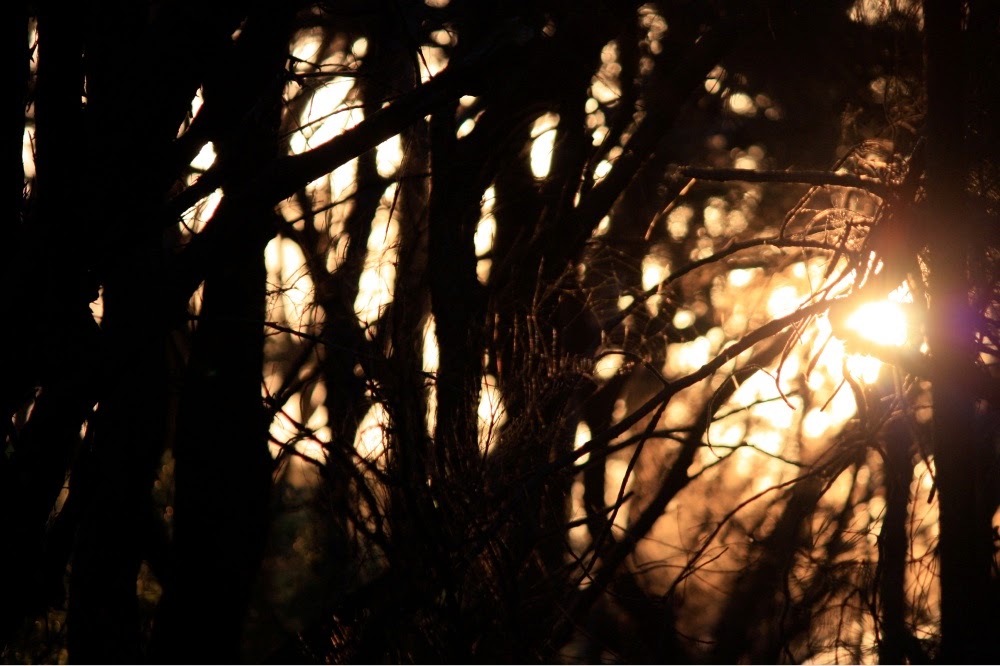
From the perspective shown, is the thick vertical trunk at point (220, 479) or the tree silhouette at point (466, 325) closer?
the tree silhouette at point (466, 325)

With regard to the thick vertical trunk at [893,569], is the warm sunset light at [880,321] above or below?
above

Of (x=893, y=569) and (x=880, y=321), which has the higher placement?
(x=880, y=321)

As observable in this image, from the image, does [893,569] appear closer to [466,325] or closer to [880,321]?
[880,321]

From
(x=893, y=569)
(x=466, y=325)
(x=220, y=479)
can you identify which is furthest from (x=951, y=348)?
(x=220, y=479)

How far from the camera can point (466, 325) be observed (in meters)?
6.12

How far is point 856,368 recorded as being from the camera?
5.48m

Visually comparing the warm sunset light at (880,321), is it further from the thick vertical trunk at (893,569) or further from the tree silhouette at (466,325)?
the thick vertical trunk at (893,569)

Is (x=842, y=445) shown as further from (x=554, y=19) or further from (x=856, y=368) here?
Answer: (x=554, y=19)

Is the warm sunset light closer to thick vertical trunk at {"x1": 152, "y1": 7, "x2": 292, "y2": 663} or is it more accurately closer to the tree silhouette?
the tree silhouette

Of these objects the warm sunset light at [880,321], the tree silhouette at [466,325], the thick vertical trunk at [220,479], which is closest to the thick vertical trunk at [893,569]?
the tree silhouette at [466,325]

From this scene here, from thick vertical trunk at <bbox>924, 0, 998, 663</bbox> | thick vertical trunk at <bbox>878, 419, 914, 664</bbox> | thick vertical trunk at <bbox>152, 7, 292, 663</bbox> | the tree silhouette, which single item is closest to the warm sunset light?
the tree silhouette

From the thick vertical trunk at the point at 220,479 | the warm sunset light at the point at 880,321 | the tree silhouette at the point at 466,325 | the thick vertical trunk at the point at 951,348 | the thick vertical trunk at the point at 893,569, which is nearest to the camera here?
the thick vertical trunk at the point at 951,348

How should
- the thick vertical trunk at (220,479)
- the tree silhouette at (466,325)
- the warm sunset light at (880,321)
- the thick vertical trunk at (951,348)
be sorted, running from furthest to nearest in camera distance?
1. the thick vertical trunk at (220,479)
2. the warm sunset light at (880,321)
3. the tree silhouette at (466,325)
4. the thick vertical trunk at (951,348)

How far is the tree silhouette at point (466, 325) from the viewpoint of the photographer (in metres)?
3.94
